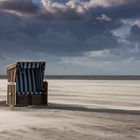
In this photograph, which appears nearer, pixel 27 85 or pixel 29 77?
pixel 27 85

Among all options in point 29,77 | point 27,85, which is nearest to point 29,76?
point 29,77

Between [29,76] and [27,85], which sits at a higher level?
[29,76]

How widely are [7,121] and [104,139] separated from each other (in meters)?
4.94

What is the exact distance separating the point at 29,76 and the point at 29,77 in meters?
0.05

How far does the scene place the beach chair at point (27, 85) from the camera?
883 inches

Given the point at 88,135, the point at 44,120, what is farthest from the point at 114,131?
the point at 44,120

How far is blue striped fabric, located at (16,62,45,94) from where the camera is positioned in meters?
22.5

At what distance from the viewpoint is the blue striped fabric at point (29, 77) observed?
2248 cm

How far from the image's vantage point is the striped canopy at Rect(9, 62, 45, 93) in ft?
73.7

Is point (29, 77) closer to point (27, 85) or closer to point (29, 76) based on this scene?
point (29, 76)

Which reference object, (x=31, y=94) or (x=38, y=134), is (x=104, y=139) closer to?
(x=38, y=134)

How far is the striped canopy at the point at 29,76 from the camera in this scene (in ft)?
73.7

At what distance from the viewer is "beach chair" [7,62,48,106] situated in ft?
73.6

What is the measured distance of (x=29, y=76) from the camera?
22.8 m
